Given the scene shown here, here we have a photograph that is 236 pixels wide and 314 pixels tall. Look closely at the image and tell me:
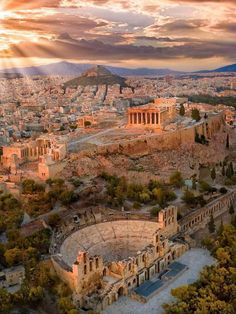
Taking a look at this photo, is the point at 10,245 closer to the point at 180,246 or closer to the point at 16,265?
the point at 16,265

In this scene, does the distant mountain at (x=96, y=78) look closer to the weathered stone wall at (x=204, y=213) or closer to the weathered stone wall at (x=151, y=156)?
the weathered stone wall at (x=151, y=156)

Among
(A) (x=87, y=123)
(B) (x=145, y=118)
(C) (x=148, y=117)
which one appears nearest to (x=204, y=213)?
(C) (x=148, y=117)

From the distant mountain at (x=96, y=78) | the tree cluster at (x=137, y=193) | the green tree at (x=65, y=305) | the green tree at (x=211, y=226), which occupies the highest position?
the distant mountain at (x=96, y=78)

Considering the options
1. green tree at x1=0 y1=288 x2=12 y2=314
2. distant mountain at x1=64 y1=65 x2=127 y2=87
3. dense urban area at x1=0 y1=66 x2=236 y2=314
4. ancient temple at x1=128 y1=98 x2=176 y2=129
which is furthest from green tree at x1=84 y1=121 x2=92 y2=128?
distant mountain at x1=64 y1=65 x2=127 y2=87

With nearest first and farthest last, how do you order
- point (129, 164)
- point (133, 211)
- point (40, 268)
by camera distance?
1. point (40, 268)
2. point (133, 211)
3. point (129, 164)

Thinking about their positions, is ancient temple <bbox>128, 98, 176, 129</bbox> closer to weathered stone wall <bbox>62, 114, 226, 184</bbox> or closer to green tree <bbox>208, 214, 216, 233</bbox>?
weathered stone wall <bbox>62, 114, 226, 184</bbox>

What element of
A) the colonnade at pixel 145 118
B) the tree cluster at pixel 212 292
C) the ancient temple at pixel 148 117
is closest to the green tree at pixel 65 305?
the tree cluster at pixel 212 292

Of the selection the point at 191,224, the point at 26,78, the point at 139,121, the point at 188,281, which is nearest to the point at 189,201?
the point at 191,224
